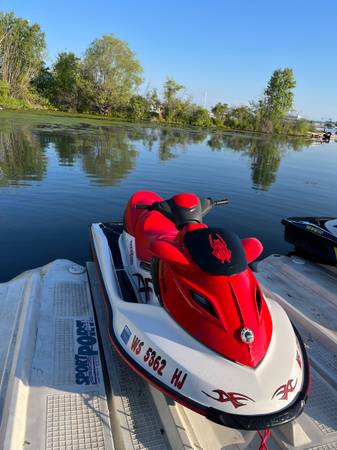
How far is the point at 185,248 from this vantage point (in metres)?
2.24

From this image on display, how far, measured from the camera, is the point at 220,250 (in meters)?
2.15

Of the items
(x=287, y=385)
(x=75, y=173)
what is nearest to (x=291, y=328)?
(x=287, y=385)

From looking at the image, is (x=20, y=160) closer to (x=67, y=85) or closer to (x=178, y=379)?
(x=178, y=379)

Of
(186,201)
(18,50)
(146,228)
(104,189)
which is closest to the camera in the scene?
(186,201)

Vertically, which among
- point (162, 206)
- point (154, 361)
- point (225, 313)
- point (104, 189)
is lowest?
point (104, 189)

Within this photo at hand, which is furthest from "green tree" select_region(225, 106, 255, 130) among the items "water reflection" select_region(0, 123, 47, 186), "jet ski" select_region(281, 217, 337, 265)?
"jet ski" select_region(281, 217, 337, 265)

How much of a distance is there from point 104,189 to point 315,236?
17.0 feet

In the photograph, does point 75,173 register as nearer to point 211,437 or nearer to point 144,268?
point 144,268

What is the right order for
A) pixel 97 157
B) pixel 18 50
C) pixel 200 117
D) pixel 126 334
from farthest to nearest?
pixel 200 117, pixel 18 50, pixel 97 157, pixel 126 334

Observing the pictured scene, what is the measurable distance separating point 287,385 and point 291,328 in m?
0.49

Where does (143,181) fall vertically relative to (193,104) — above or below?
below

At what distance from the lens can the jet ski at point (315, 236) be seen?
16.0ft

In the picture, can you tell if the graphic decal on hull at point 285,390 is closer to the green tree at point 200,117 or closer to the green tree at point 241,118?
the green tree at point 200,117

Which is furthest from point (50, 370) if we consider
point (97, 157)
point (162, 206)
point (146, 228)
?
point (97, 157)
